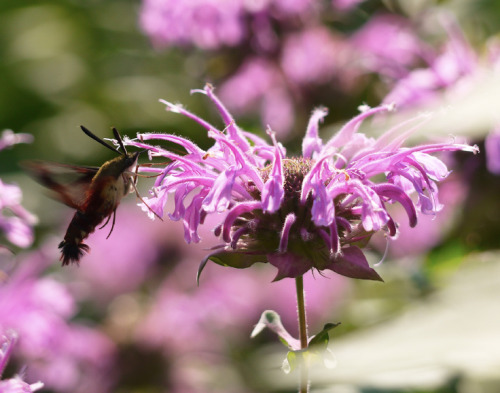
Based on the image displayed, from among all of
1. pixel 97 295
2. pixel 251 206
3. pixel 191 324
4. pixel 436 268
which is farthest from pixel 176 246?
pixel 251 206

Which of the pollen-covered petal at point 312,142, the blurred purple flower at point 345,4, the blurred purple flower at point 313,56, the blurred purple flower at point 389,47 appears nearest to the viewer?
the pollen-covered petal at point 312,142

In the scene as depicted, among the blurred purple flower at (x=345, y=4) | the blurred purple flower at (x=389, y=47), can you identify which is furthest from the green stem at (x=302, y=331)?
the blurred purple flower at (x=345, y=4)

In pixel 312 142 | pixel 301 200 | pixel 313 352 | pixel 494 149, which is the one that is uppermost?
pixel 494 149

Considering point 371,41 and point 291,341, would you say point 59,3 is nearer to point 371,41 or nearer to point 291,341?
point 371,41

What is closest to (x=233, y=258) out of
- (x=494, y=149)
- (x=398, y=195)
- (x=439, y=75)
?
(x=398, y=195)

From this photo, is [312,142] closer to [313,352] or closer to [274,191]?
[274,191]

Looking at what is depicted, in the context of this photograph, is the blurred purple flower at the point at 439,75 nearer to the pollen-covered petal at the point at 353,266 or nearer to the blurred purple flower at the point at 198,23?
the blurred purple flower at the point at 198,23

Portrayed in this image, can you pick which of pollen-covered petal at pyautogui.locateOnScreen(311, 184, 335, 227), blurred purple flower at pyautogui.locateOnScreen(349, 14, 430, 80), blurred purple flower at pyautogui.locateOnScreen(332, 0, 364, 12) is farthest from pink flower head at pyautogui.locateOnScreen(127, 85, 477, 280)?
blurred purple flower at pyautogui.locateOnScreen(332, 0, 364, 12)
